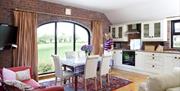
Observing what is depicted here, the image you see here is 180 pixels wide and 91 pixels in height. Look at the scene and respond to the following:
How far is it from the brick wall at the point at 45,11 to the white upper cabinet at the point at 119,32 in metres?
0.44

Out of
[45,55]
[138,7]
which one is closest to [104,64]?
[45,55]

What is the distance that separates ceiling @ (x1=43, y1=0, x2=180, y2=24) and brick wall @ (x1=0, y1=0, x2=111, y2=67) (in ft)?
0.85

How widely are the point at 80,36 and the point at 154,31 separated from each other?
2.80m

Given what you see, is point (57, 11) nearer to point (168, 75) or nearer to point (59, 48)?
point (59, 48)

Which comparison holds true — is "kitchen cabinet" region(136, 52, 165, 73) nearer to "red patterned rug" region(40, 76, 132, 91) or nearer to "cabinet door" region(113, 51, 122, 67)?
"cabinet door" region(113, 51, 122, 67)

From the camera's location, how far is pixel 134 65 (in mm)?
6234

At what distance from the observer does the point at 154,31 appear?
5863 millimetres

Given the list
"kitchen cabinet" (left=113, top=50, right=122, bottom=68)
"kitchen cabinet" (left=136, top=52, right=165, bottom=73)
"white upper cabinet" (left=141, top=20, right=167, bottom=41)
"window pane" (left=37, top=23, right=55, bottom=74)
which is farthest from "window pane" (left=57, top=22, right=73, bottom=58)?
"white upper cabinet" (left=141, top=20, right=167, bottom=41)

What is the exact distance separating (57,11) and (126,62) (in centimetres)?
333

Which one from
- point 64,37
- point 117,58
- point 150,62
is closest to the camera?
point 150,62

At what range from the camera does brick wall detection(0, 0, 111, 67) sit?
14.3ft

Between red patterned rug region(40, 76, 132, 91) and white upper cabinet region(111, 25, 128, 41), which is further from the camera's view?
white upper cabinet region(111, 25, 128, 41)

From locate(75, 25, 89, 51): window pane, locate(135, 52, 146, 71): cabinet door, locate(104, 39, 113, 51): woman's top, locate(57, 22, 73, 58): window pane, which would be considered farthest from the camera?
locate(104, 39, 113, 51): woman's top

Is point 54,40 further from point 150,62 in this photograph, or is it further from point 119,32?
point 150,62
